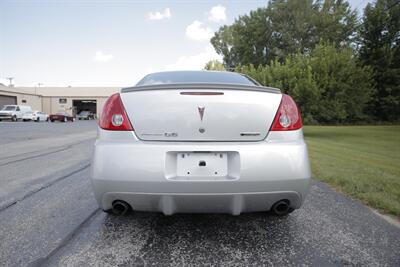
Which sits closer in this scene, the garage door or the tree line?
the tree line

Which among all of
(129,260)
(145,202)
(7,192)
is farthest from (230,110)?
(7,192)

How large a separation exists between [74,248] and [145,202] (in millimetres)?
741

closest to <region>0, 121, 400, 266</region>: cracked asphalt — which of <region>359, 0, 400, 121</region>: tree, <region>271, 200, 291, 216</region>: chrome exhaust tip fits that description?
<region>271, 200, 291, 216</region>: chrome exhaust tip

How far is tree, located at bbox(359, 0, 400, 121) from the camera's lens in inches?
1072

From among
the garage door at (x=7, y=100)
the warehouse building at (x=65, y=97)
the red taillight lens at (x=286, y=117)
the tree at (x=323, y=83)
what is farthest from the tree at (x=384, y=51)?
the garage door at (x=7, y=100)

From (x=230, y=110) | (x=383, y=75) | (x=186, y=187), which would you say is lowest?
(x=186, y=187)

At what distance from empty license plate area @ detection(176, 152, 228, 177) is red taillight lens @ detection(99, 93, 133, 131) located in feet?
1.54

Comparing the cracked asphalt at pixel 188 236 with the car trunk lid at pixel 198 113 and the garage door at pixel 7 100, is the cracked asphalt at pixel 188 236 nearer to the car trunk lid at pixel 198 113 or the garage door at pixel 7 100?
the car trunk lid at pixel 198 113

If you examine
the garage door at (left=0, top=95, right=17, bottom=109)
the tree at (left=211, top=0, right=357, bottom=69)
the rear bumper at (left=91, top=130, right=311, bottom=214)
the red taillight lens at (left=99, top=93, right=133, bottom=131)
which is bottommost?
the rear bumper at (left=91, top=130, right=311, bottom=214)

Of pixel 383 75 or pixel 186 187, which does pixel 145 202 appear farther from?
pixel 383 75

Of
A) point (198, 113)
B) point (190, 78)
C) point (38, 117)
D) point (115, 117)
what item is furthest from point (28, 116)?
point (198, 113)

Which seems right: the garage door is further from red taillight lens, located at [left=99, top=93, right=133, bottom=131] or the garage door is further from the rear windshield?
red taillight lens, located at [left=99, top=93, right=133, bottom=131]

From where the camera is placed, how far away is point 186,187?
1729 millimetres

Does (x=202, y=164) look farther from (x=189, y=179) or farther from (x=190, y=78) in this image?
(x=190, y=78)
